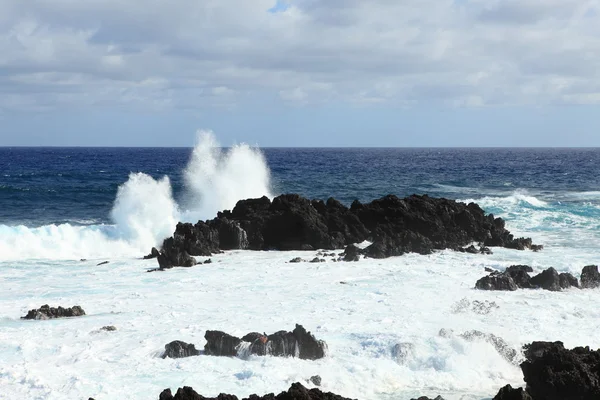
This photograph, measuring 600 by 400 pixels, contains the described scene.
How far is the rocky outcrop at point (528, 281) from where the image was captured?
17.5 m

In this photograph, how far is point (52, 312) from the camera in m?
14.9

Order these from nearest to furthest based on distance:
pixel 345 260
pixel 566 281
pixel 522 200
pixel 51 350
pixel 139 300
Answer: pixel 51 350
pixel 139 300
pixel 566 281
pixel 345 260
pixel 522 200

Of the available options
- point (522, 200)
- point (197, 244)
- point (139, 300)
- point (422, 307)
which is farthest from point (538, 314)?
point (522, 200)

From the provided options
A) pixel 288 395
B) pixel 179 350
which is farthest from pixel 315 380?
pixel 179 350

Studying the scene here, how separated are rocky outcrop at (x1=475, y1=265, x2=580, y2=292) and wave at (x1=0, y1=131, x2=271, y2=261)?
13.9m

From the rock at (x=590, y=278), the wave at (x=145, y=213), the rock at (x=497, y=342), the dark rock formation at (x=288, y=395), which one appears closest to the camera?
the dark rock formation at (x=288, y=395)

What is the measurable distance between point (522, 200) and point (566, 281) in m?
23.0

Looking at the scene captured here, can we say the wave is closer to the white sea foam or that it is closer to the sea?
the sea

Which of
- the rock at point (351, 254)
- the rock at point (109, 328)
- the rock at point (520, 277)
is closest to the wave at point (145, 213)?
the rock at point (351, 254)

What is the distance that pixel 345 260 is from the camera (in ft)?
71.4

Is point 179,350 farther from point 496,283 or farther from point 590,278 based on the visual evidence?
point 590,278

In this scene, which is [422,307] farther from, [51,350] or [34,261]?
[34,261]

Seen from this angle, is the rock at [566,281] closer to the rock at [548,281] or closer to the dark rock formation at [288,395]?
the rock at [548,281]

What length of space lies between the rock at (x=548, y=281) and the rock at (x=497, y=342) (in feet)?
17.5
